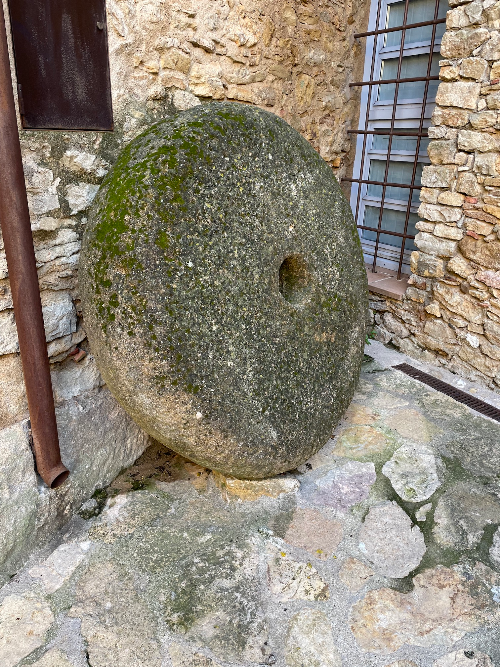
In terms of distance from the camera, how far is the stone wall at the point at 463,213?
8.71 ft

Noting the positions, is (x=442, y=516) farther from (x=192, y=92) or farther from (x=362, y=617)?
(x=192, y=92)

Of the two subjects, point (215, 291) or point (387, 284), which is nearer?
point (215, 291)

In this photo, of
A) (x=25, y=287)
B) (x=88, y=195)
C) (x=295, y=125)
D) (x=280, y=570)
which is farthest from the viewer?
(x=295, y=125)

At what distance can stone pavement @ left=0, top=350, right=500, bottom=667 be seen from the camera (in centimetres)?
144

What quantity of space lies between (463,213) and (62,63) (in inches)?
91.1

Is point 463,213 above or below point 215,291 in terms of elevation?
above

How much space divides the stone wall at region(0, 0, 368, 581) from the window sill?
1.55 metres

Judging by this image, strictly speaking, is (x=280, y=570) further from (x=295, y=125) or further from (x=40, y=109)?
(x=295, y=125)

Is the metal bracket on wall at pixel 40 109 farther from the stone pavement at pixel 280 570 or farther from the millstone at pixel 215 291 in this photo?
the stone pavement at pixel 280 570

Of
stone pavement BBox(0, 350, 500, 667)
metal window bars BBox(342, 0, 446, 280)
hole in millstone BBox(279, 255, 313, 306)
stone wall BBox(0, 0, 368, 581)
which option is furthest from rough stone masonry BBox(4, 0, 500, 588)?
hole in millstone BBox(279, 255, 313, 306)

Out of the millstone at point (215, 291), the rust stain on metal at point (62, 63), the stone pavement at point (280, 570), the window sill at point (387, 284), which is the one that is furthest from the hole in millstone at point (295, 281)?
the window sill at point (387, 284)

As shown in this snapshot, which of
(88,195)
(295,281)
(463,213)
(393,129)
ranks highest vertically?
(393,129)

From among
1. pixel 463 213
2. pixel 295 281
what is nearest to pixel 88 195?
pixel 295 281

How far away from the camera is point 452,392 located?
9.48 ft
